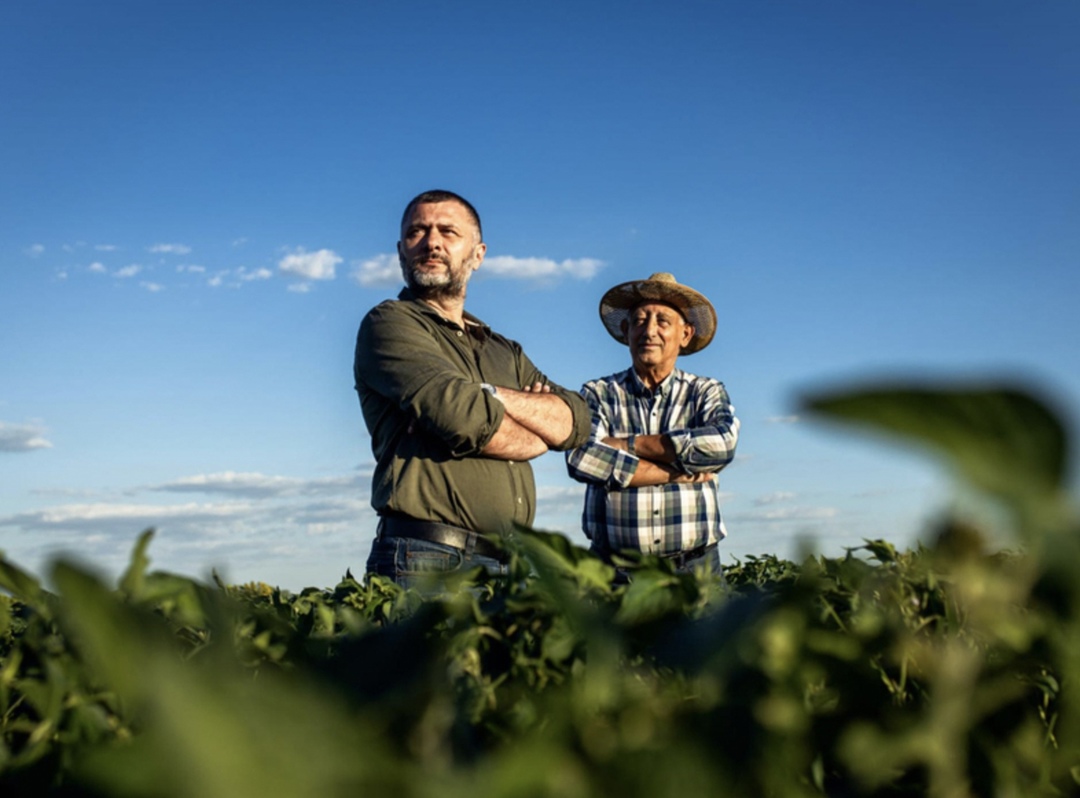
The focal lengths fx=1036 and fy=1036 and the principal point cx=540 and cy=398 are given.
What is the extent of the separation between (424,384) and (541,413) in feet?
2.61

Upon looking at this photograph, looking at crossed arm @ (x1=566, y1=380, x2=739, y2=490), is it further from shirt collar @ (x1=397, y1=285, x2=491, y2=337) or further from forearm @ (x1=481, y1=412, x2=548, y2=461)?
shirt collar @ (x1=397, y1=285, x2=491, y2=337)

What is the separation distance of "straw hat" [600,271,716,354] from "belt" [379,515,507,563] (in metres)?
2.66

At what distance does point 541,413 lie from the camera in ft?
18.6

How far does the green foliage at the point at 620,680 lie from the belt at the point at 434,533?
4.02 metres

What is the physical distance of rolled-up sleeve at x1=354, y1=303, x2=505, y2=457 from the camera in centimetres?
509

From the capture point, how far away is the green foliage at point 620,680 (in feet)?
1.40

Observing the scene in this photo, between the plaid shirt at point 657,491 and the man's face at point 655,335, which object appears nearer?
the plaid shirt at point 657,491

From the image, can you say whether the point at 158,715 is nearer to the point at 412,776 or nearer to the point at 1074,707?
the point at 412,776

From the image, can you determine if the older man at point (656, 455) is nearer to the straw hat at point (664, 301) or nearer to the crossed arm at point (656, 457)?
the crossed arm at point (656, 457)

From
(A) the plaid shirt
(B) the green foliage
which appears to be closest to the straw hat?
(A) the plaid shirt

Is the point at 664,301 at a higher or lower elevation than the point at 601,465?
higher

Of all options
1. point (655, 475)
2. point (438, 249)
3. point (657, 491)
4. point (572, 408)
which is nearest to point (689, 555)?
point (657, 491)

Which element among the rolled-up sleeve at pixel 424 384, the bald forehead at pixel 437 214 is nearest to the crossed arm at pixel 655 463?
the rolled-up sleeve at pixel 424 384

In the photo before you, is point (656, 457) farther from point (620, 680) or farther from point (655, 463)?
point (620, 680)
